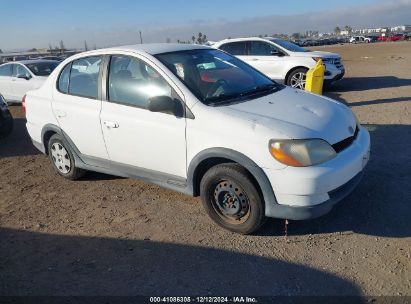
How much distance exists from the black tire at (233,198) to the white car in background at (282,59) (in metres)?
8.08

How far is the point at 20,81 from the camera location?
447 inches

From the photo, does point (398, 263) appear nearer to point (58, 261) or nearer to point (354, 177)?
point (354, 177)

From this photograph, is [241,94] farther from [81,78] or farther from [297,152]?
[81,78]

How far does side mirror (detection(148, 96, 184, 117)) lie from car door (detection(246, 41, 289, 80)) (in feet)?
26.4

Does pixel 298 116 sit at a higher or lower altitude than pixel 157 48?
lower

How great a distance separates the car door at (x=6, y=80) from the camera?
11844 mm

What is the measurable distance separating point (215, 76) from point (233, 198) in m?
1.45

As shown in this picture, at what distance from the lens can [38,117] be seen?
547 centimetres

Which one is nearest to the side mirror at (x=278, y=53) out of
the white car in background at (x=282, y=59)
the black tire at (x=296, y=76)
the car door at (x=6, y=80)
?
the white car in background at (x=282, y=59)

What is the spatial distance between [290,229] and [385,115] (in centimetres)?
523

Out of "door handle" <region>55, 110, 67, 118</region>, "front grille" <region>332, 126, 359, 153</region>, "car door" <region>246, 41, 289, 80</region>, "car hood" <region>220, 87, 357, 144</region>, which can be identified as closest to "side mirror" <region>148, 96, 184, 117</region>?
"car hood" <region>220, 87, 357, 144</region>

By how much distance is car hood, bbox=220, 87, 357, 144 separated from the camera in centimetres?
350

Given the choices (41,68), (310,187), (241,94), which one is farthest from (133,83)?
(41,68)

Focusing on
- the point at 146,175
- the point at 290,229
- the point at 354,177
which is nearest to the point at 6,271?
the point at 146,175
